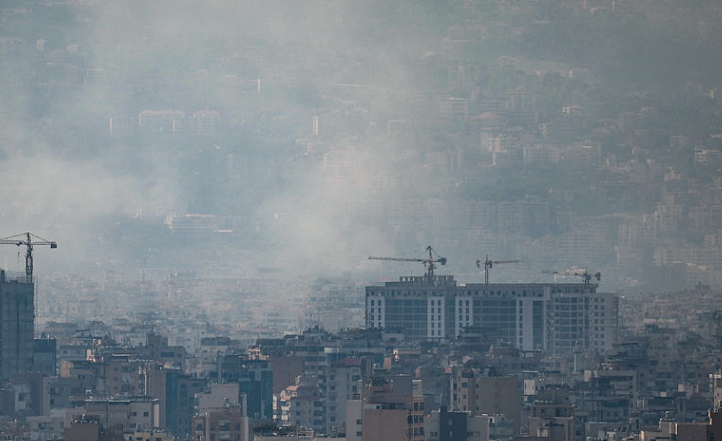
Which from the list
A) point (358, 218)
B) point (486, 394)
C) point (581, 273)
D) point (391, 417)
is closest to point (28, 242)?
point (581, 273)

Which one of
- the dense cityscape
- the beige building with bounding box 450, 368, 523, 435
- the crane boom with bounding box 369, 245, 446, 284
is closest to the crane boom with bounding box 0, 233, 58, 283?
the dense cityscape

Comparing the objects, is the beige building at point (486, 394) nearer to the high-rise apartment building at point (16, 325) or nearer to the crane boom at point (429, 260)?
the high-rise apartment building at point (16, 325)

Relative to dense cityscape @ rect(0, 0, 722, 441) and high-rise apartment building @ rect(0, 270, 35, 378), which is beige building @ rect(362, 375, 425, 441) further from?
high-rise apartment building @ rect(0, 270, 35, 378)

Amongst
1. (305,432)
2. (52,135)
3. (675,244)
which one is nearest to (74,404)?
(305,432)

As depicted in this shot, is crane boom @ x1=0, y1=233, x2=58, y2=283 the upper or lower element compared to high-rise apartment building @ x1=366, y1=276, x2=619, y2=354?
upper

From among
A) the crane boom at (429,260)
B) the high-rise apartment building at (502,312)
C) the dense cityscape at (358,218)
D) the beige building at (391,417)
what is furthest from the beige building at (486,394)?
the crane boom at (429,260)

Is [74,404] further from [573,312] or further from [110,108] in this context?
[110,108]
